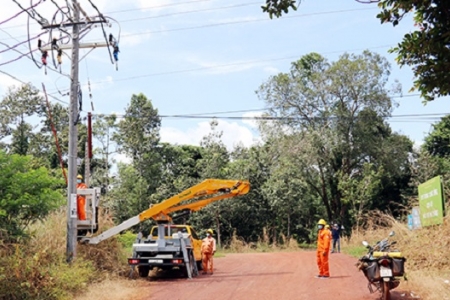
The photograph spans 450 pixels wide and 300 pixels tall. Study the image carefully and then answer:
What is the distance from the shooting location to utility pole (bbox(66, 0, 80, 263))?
620 inches

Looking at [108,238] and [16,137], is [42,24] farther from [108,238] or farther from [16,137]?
[16,137]

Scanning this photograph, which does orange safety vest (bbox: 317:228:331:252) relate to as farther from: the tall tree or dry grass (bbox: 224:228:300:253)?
the tall tree

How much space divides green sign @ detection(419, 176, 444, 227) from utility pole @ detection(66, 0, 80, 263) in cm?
1094

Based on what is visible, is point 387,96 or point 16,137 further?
point 16,137

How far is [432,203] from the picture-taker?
1769 centimetres

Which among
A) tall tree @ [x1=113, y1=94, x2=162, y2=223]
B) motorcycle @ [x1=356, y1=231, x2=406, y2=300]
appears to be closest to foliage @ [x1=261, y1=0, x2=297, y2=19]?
motorcycle @ [x1=356, y1=231, x2=406, y2=300]

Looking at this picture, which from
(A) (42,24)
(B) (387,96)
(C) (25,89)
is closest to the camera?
(A) (42,24)

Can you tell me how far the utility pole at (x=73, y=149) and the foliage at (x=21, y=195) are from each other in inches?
43.5

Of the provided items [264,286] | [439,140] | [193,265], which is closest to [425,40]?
[264,286]

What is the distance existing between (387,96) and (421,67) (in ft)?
114

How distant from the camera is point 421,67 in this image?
7180 millimetres

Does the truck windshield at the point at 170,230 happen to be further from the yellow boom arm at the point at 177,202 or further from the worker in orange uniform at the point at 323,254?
the worker in orange uniform at the point at 323,254

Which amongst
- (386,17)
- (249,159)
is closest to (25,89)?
(249,159)

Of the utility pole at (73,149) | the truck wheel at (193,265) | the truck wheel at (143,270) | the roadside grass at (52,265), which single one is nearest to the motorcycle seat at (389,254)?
the roadside grass at (52,265)
